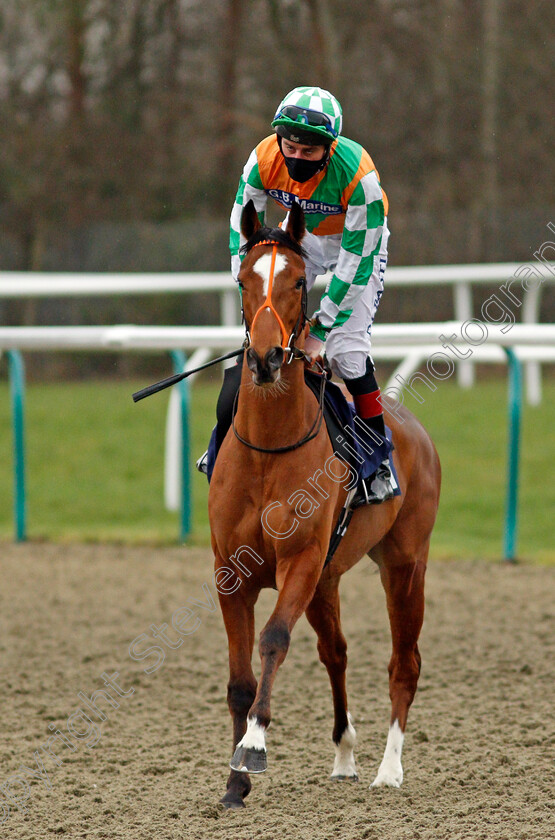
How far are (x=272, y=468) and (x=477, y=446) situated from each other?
673 cm

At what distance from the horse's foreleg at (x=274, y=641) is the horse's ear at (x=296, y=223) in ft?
3.07

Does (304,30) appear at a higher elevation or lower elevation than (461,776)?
higher

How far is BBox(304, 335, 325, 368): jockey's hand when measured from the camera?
364cm

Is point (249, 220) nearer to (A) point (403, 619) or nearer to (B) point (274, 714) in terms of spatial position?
(A) point (403, 619)

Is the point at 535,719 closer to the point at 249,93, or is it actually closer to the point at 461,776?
the point at 461,776

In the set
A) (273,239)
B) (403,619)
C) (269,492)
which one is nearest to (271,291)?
(273,239)

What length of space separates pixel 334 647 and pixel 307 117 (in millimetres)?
1819

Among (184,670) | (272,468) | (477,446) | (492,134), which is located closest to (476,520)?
(477,446)

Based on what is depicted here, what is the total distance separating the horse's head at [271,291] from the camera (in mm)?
3088

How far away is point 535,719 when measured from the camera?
432 cm

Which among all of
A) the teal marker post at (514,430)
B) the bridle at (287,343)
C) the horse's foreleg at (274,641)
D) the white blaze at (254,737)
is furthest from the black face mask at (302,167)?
the teal marker post at (514,430)

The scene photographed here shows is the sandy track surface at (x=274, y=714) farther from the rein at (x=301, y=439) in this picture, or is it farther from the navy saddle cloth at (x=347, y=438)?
the rein at (x=301, y=439)

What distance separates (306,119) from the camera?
3.42 meters

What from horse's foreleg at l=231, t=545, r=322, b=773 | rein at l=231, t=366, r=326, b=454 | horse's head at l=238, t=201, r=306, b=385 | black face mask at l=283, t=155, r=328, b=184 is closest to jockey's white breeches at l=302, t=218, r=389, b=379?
rein at l=231, t=366, r=326, b=454
